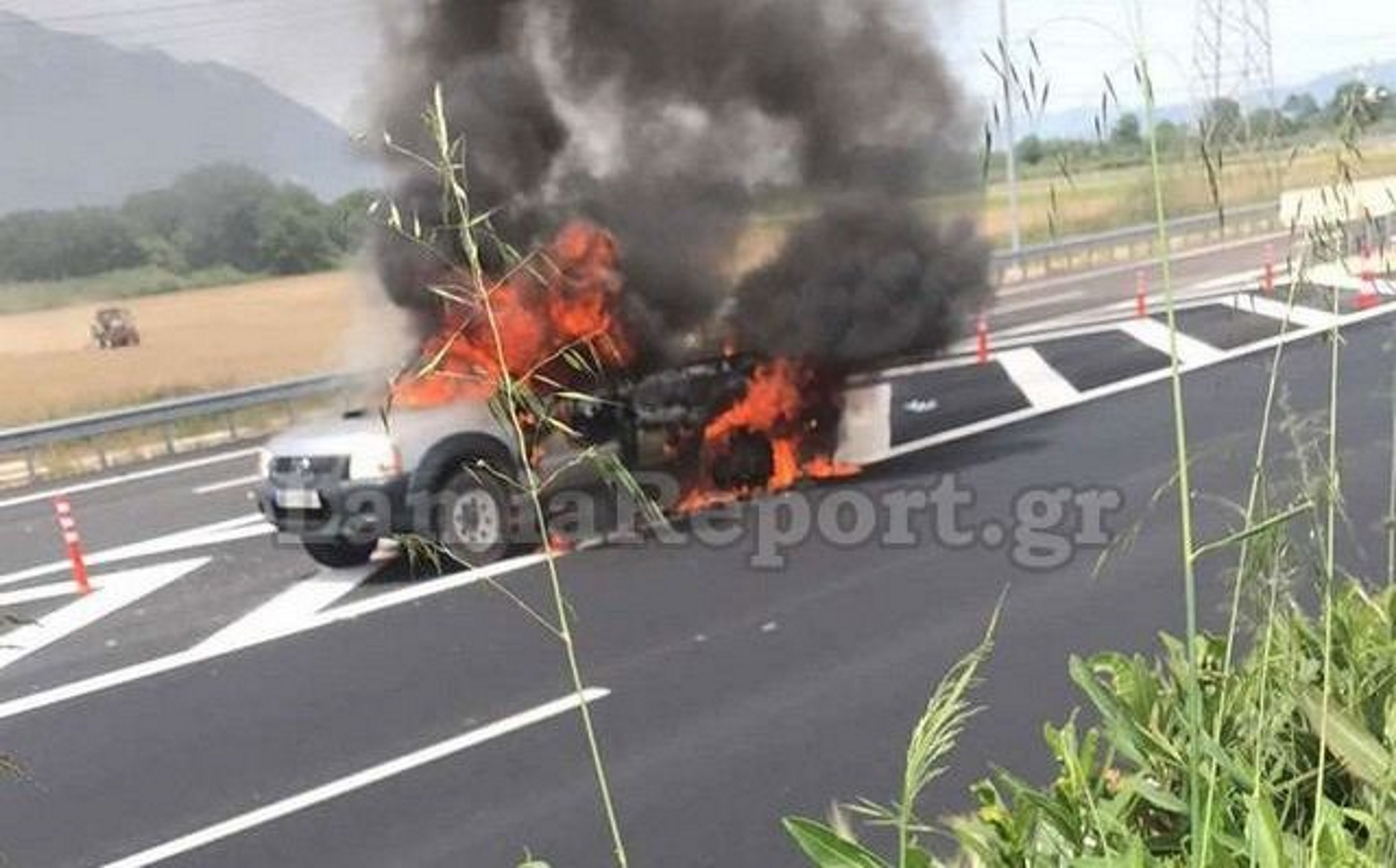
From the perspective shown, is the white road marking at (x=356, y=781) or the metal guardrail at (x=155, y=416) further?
the metal guardrail at (x=155, y=416)

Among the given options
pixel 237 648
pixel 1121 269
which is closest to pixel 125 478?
pixel 237 648

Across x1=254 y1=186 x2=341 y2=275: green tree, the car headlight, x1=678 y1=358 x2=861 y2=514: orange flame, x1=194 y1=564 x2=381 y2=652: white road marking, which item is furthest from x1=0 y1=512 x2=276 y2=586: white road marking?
x1=254 y1=186 x2=341 y2=275: green tree

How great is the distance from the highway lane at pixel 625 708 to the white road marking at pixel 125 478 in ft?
29.7

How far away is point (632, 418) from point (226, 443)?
35.2 ft

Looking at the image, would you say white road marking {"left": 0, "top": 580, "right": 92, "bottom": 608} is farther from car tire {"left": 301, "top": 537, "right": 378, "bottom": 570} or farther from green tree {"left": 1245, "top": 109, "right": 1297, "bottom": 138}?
green tree {"left": 1245, "top": 109, "right": 1297, "bottom": 138}

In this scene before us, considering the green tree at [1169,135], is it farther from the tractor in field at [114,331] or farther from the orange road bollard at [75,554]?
the tractor in field at [114,331]

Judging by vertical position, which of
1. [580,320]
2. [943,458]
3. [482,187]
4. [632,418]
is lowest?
[943,458]

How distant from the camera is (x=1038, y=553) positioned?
8.42 m

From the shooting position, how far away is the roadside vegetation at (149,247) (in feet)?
95.8

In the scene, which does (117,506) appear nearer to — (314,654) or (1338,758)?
(314,654)

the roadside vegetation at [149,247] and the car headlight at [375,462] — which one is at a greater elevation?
the roadside vegetation at [149,247]

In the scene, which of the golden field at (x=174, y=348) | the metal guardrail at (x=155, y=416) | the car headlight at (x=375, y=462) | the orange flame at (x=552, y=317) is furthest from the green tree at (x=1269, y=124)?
the golden field at (x=174, y=348)

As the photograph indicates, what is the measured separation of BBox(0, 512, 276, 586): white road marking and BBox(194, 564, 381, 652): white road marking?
2.29 m

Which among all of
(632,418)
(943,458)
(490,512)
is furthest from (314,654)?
(943,458)
